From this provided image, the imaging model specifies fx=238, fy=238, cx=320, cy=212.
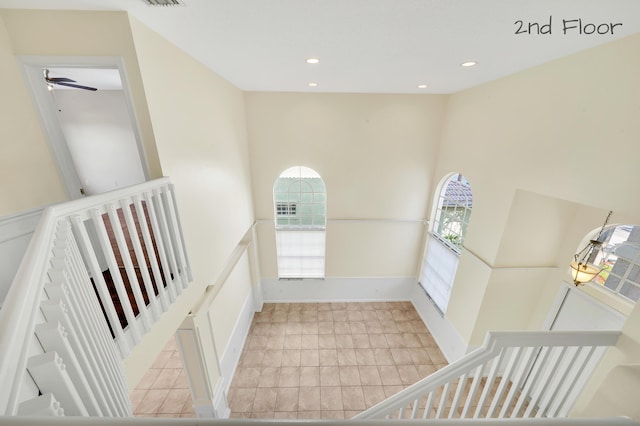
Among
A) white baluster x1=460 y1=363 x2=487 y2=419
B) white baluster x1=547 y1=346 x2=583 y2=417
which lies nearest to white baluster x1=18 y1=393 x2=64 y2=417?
white baluster x1=460 y1=363 x2=487 y2=419

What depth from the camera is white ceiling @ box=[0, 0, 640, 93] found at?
163 cm

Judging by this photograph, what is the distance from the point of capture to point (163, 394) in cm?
386

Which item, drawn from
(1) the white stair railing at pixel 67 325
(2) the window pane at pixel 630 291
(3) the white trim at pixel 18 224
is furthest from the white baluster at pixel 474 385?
(3) the white trim at pixel 18 224

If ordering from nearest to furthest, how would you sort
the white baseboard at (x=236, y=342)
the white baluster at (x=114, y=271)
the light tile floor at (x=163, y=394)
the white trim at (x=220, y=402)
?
the white baluster at (x=114, y=271), the white trim at (x=220, y=402), the light tile floor at (x=163, y=394), the white baseboard at (x=236, y=342)

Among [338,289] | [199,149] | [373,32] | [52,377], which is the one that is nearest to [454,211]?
[338,289]

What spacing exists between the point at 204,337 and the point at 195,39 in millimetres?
3409

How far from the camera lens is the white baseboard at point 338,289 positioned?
18.9 feet

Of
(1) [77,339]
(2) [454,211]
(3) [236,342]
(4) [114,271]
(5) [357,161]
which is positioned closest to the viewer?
(1) [77,339]

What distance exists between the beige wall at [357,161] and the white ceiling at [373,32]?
137 centimetres

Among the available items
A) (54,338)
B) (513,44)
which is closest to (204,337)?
(54,338)

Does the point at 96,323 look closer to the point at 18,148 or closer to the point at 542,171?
the point at 18,148

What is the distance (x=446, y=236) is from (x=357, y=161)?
92.9 inches

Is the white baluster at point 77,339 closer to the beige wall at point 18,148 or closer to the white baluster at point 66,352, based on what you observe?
the white baluster at point 66,352

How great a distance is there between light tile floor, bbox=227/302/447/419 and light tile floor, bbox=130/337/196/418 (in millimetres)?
734
